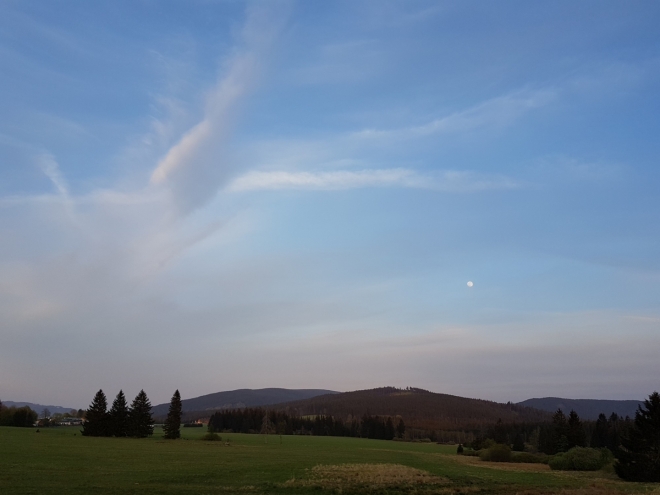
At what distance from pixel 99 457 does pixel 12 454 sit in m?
7.67

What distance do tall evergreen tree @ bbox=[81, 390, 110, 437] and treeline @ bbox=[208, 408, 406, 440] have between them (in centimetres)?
8144

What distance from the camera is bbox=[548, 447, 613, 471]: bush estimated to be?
5975cm

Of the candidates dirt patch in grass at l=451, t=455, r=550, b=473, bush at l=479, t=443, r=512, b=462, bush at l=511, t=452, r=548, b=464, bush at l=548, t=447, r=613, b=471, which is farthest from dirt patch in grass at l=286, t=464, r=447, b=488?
bush at l=511, t=452, r=548, b=464

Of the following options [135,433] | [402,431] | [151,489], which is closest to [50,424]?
[135,433]

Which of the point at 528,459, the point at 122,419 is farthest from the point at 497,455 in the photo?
the point at 122,419

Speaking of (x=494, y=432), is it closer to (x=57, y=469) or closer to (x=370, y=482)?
(x=370, y=482)

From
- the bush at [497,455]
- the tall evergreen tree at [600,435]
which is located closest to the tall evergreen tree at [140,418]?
the bush at [497,455]

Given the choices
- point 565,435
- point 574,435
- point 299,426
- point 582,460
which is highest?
point 582,460

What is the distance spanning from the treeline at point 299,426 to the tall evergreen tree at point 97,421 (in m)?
81.4

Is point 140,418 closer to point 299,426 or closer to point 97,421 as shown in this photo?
point 97,421

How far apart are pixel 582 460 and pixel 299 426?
466 ft

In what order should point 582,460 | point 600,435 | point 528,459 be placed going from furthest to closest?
point 600,435
point 528,459
point 582,460

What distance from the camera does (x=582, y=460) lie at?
60.6m

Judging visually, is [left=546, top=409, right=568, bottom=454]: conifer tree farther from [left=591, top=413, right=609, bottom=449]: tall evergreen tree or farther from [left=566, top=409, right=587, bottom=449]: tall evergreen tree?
[left=591, top=413, right=609, bottom=449]: tall evergreen tree
